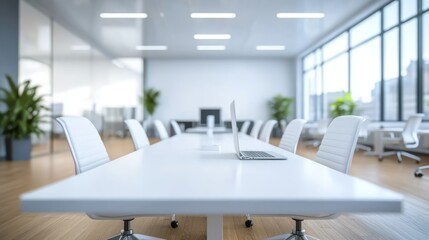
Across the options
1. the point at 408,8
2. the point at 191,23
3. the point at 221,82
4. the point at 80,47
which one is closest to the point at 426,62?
the point at 408,8

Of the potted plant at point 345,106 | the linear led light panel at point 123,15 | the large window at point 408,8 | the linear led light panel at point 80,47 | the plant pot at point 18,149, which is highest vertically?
the linear led light panel at point 123,15

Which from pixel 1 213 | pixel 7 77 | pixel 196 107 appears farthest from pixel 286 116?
pixel 1 213

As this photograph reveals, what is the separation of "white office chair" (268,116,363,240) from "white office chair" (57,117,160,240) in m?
0.87

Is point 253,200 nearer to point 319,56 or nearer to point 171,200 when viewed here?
point 171,200

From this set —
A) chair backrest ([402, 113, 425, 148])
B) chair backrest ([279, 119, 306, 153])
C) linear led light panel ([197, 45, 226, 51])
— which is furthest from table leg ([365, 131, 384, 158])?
linear led light panel ([197, 45, 226, 51])

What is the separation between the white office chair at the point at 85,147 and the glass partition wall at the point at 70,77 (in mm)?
3447

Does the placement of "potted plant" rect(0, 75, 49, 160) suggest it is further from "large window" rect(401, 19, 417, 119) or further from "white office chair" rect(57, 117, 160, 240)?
"large window" rect(401, 19, 417, 119)

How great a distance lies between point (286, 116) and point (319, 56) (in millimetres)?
2318

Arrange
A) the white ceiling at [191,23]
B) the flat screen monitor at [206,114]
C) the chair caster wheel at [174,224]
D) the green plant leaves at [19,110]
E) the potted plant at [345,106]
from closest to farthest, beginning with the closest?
1. the chair caster wheel at [174,224]
2. the green plant leaves at [19,110]
3. the flat screen monitor at [206,114]
4. the white ceiling at [191,23]
5. the potted plant at [345,106]

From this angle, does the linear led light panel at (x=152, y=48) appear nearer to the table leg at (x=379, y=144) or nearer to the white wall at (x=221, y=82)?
the white wall at (x=221, y=82)

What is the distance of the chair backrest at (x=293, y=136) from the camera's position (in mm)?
2119

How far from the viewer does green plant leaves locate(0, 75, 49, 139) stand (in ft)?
17.0

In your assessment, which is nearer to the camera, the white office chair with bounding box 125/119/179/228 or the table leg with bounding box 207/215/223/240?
the table leg with bounding box 207/215/223/240

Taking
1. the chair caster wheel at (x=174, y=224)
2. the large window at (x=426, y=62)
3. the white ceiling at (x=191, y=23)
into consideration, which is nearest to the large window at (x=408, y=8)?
the large window at (x=426, y=62)
